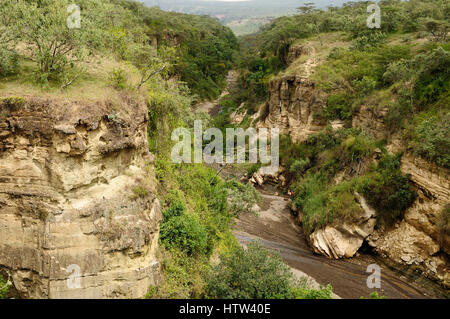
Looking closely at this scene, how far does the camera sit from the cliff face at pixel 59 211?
433 inches

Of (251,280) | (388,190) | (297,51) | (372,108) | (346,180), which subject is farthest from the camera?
(297,51)

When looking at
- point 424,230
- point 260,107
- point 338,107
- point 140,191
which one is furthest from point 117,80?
point 260,107

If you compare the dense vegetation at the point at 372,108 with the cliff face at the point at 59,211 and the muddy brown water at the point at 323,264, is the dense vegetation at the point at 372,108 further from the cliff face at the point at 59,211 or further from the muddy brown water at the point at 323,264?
the cliff face at the point at 59,211

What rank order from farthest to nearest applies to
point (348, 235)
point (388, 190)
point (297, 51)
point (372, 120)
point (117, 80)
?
point (297, 51)
point (372, 120)
point (348, 235)
point (388, 190)
point (117, 80)

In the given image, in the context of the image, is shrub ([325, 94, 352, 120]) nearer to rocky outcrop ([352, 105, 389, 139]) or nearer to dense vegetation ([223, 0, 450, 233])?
dense vegetation ([223, 0, 450, 233])

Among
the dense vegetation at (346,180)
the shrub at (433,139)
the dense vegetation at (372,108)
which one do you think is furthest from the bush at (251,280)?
the shrub at (433,139)

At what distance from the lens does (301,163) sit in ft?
109

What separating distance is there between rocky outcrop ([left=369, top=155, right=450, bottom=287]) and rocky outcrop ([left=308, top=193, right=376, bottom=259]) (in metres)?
1.45

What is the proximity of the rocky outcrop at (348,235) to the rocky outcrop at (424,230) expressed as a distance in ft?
4.75

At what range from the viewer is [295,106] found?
38375 mm

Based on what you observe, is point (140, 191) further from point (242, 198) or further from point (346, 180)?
point (346, 180)

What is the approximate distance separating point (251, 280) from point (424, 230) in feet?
50.5

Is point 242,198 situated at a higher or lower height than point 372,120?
lower

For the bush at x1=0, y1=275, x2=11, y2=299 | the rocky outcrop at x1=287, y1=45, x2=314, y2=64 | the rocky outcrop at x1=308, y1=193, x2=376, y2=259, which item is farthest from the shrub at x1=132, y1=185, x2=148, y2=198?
the rocky outcrop at x1=287, y1=45, x2=314, y2=64
